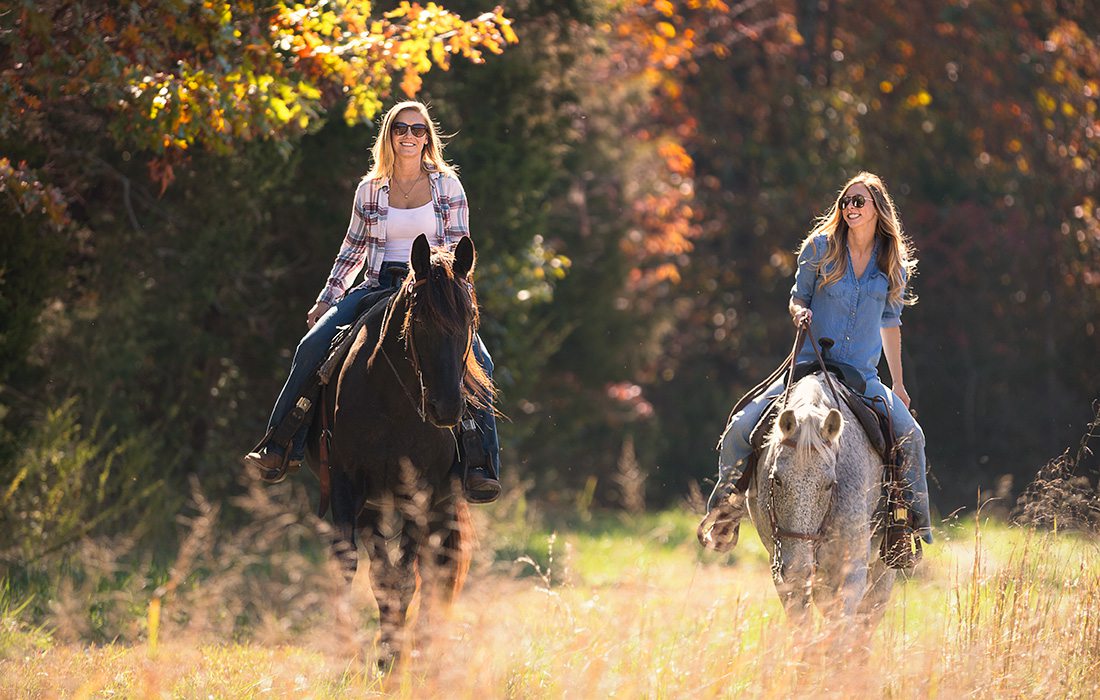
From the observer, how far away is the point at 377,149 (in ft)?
27.8

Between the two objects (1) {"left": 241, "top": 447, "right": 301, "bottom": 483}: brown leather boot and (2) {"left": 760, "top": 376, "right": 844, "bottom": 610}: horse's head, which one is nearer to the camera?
(2) {"left": 760, "top": 376, "right": 844, "bottom": 610}: horse's head

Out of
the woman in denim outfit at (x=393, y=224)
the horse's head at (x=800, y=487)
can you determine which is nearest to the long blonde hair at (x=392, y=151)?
the woman in denim outfit at (x=393, y=224)

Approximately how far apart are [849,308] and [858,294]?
84 millimetres

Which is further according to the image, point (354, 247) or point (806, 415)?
point (354, 247)

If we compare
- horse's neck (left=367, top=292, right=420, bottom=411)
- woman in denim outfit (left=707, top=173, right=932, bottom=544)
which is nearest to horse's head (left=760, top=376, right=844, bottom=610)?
woman in denim outfit (left=707, top=173, right=932, bottom=544)

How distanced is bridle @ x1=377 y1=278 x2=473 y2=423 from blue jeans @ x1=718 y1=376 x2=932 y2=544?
4.50 feet

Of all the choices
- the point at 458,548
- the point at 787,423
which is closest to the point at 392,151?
the point at 458,548

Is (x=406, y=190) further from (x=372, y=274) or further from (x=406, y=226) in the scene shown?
(x=372, y=274)

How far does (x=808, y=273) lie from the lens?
8125 mm

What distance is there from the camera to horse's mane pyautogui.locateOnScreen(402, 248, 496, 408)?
7.41 meters

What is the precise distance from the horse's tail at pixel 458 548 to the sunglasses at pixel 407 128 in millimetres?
1933

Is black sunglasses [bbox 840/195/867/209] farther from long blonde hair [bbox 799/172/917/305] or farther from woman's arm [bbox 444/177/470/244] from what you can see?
woman's arm [bbox 444/177/470/244]

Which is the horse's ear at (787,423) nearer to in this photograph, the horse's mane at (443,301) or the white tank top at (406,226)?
the horse's mane at (443,301)

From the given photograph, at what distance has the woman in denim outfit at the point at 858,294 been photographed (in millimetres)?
7867
